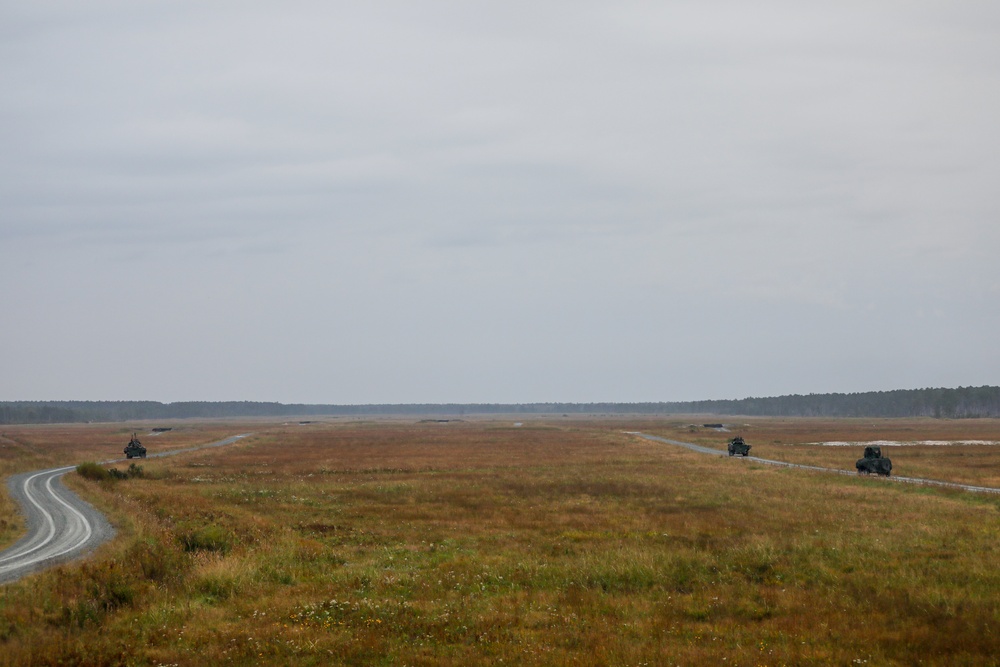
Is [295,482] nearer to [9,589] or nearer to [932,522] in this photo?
[9,589]

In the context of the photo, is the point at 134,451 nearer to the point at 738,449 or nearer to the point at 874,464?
the point at 738,449

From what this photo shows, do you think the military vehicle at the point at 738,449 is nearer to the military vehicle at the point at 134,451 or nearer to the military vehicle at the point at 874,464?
the military vehicle at the point at 874,464

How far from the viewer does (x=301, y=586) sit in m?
23.6

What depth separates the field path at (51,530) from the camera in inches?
1040

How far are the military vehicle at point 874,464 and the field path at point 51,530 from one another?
4770cm

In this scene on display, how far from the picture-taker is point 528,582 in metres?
24.3

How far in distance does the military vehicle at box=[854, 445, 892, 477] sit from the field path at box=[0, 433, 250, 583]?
156 feet

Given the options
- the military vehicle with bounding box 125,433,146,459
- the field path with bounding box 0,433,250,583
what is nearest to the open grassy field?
the field path with bounding box 0,433,250,583

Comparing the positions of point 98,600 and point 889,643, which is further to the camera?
point 98,600

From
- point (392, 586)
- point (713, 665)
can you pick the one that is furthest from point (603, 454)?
point (713, 665)

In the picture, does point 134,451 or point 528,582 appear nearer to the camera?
point 528,582

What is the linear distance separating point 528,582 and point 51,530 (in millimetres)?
21421

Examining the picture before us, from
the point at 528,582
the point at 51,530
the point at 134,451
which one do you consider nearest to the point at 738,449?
the point at 134,451

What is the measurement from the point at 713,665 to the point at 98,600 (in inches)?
606
